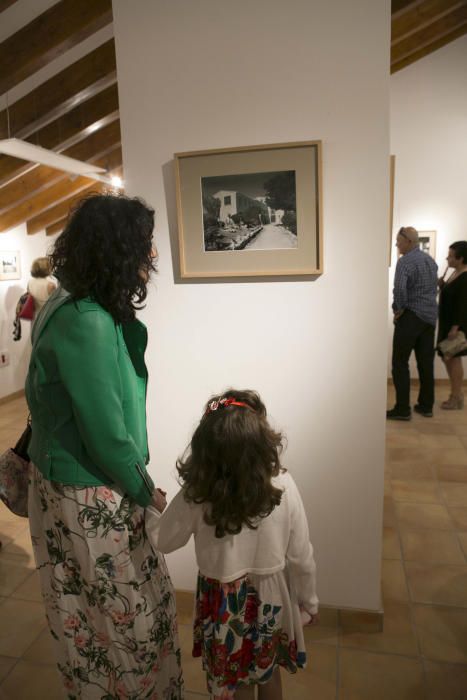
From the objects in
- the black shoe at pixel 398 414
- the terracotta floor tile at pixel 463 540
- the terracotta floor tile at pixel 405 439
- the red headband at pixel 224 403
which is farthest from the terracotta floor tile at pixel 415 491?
the red headband at pixel 224 403

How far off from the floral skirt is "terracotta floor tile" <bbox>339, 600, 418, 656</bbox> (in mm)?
954

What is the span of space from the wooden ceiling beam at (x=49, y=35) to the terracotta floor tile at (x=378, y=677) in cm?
358

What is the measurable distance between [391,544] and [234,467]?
2027mm

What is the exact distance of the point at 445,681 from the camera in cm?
196

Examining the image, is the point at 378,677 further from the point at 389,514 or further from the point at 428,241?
the point at 428,241

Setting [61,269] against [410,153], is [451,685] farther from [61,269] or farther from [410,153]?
[410,153]

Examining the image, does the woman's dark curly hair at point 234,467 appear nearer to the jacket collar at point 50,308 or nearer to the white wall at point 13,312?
the jacket collar at point 50,308

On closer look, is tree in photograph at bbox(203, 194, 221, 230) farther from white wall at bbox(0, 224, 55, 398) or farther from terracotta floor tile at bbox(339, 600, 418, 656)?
white wall at bbox(0, 224, 55, 398)

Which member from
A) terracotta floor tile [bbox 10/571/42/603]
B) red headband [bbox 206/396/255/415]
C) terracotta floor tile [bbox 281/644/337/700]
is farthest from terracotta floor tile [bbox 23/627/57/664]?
red headband [bbox 206/396/255/415]

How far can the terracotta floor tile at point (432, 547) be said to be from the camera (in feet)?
9.05

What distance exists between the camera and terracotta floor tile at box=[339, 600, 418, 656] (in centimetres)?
213

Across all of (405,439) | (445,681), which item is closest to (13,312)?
(405,439)

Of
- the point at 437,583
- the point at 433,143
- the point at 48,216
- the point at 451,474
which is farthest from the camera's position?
the point at 48,216

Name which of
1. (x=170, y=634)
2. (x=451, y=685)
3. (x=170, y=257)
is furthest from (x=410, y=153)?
(x=170, y=634)
